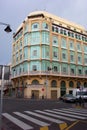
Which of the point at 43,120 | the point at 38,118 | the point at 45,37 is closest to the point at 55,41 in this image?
the point at 45,37

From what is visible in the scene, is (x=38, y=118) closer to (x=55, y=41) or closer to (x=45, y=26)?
(x=45, y=26)

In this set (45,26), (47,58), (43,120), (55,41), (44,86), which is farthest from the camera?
(55,41)

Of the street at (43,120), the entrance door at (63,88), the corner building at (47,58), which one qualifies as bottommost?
the street at (43,120)

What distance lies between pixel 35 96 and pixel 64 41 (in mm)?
17780

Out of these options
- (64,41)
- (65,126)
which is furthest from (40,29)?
(65,126)

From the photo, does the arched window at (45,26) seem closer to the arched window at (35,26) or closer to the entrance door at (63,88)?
the arched window at (35,26)

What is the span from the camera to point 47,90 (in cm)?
6300

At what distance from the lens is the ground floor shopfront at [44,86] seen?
62.8 metres

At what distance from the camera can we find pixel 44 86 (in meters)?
62.7

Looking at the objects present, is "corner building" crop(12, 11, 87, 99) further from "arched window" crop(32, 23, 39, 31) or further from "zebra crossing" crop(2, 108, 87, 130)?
"zebra crossing" crop(2, 108, 87, 130)

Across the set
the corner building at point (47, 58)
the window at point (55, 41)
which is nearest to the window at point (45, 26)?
the corner building at point (47, 58)

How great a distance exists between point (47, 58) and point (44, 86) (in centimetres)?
716

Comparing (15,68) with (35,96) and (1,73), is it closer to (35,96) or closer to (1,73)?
(35,96)

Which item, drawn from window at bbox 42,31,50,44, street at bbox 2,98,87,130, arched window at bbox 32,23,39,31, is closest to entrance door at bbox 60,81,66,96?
window at bbox 42,31,50,44
